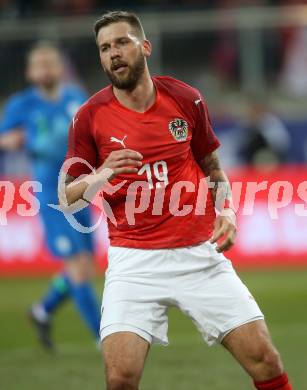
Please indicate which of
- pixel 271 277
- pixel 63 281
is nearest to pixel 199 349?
pixel 63 281

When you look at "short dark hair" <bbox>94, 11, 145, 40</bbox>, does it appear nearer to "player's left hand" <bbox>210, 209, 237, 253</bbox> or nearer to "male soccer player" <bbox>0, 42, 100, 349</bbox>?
"player's left hand" <bbox>210, 209, 237, 253</bbox>

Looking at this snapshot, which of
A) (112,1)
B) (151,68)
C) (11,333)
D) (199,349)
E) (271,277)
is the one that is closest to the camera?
(199,349)

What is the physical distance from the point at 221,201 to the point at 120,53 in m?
1.07

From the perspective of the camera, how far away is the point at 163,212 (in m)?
5.96

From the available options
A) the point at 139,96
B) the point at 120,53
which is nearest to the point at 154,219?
the point at 139,96

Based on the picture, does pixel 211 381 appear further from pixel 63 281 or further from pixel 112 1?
pixel 112 1

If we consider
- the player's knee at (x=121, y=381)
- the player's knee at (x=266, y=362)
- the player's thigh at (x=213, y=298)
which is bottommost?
the player's knee at (x=121, y=381)

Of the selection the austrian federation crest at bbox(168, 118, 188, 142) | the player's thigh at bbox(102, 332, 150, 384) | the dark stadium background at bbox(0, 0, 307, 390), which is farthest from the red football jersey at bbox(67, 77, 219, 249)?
the dark stadium background at bbox(0, 0, 307, 390)

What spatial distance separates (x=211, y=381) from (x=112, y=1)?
11.6 metres

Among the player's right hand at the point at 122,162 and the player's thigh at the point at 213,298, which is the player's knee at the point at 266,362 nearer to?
the player's thigh at the point at 213,298

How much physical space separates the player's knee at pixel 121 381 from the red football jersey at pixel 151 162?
2.54 ft

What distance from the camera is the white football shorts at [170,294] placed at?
18.8 feet

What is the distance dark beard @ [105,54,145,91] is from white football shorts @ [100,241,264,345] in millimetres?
919

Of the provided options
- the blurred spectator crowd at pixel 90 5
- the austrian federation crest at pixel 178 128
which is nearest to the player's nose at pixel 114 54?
the austrian federation crest at pixel 178 128
